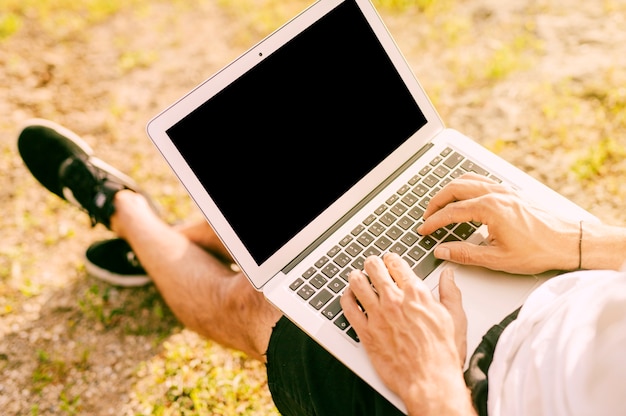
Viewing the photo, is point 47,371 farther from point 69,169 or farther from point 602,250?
point 602,250

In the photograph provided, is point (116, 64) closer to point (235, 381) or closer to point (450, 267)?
point (235, 381)

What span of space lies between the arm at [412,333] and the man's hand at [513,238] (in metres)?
0.10

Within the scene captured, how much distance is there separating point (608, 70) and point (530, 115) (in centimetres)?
55

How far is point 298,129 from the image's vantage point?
156 cm

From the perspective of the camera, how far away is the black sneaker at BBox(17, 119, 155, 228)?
93.8 inches

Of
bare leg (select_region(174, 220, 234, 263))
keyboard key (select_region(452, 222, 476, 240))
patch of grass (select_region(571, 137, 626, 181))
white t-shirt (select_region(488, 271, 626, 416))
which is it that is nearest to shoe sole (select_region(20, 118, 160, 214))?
bare leg (select_region(174, 220, 234, 263))

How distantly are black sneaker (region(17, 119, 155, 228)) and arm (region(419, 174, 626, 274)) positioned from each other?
1615 millimetres

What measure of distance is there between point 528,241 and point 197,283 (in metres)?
1.25

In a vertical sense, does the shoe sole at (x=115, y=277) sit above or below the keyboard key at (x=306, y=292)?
above

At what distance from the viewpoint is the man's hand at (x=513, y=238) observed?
143 cm

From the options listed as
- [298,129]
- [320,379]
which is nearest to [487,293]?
[320,379]

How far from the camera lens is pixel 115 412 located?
6.84 feet

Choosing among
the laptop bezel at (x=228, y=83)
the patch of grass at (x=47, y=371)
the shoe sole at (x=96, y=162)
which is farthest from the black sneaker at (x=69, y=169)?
the laptop bezel at (x=228, y=83)

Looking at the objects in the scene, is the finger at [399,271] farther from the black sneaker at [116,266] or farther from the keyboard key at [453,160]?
the black sneaker at [116,266]
